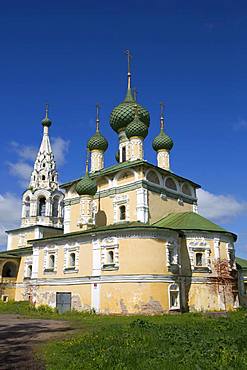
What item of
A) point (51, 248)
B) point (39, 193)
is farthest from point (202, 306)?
point (39, 193)

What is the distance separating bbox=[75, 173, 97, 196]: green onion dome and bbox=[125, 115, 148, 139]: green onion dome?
4041 millimetres

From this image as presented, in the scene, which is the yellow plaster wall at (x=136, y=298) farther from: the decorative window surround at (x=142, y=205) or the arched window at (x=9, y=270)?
the arched window at (x=9, y=270)

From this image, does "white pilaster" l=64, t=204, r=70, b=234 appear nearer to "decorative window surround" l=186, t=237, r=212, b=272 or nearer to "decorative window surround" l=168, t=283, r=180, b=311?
"decorative window surround" l=186, t=237, r=212, b=272

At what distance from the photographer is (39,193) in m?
31.6

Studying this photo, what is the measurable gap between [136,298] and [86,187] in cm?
772

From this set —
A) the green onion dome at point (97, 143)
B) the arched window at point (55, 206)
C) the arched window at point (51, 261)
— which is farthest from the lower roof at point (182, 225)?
the arched window at point (55, 206)

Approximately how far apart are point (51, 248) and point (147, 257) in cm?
691

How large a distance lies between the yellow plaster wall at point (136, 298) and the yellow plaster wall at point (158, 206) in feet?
15.1

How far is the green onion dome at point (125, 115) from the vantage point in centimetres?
2569

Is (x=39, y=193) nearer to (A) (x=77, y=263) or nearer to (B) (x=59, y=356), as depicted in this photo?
(A) (x=77, y=263)

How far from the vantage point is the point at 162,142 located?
84.9 ft

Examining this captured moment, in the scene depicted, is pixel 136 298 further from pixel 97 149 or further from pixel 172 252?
pixel 97 149

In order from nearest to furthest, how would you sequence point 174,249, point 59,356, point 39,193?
point 59,356 < point 174,249 < point 39,193

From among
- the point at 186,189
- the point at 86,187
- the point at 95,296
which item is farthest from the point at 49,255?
the point at 186,189
